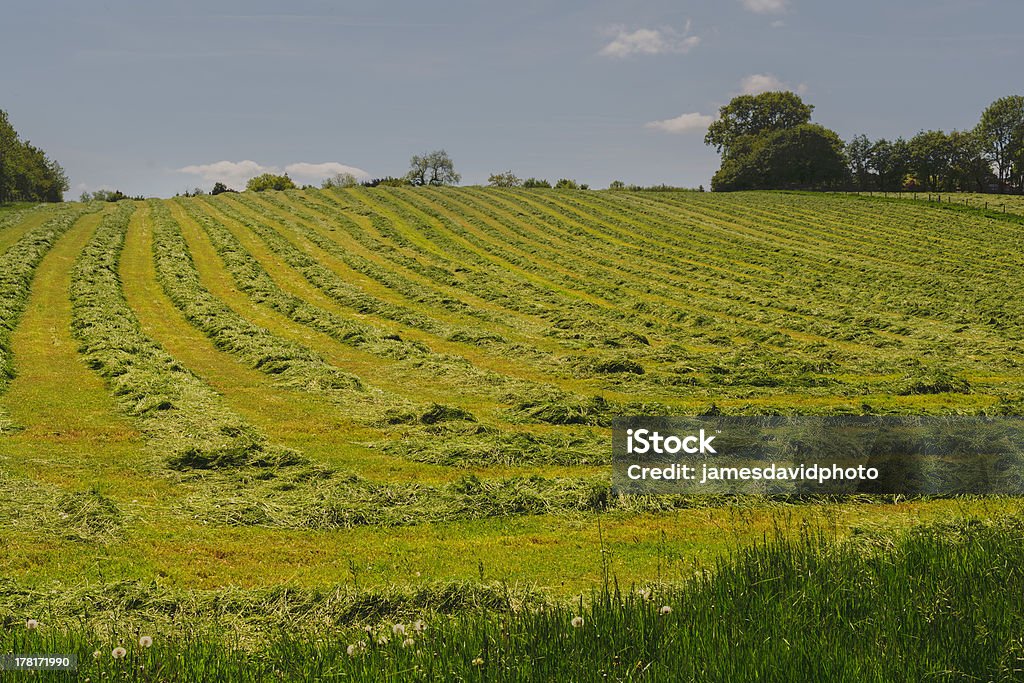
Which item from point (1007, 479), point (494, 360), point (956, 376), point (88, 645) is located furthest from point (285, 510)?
point (956, 376)

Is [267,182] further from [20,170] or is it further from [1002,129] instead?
[1002,129]

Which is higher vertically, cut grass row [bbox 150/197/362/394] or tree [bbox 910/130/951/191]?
tree [bbox 910/130/951/191]

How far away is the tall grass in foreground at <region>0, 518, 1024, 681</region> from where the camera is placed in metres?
4.43

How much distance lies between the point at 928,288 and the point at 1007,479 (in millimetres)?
26157

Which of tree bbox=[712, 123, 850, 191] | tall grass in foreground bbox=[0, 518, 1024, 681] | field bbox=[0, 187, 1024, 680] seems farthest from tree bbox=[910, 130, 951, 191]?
tall grass in foreground bbox=[0, 518, 1024, 681]

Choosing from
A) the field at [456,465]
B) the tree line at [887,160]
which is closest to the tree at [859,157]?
the tree line at [887,160]

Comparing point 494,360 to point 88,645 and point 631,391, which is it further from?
point 88,645

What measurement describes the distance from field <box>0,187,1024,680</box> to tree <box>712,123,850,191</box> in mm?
58999

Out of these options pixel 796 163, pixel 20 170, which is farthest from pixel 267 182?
pixel 796 163

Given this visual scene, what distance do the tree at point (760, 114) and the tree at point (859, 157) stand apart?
36.2ft

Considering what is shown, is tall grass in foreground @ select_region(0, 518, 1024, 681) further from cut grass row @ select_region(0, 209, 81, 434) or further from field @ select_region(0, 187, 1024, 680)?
cut grass row @ select_region(0, 209, 81, 434)

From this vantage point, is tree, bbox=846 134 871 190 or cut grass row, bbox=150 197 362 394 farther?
tree, bbox=846 134 871 190

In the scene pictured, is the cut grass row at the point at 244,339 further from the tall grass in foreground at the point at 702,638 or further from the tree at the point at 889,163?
the tree at the point at 889,163

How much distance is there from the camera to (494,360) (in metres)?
19.5
